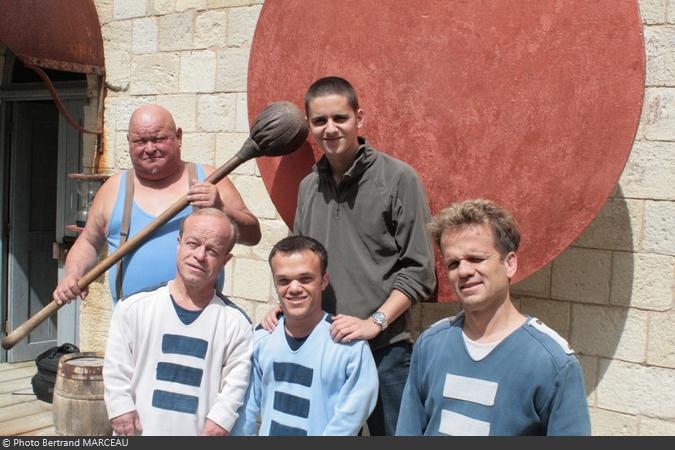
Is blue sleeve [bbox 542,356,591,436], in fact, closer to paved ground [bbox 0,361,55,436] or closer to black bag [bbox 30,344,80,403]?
paved ground [bbox 0,361,55,436]

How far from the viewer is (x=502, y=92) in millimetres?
2352

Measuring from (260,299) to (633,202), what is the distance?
1980mm

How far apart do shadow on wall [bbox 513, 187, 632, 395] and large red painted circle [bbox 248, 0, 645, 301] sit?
0.54 meters

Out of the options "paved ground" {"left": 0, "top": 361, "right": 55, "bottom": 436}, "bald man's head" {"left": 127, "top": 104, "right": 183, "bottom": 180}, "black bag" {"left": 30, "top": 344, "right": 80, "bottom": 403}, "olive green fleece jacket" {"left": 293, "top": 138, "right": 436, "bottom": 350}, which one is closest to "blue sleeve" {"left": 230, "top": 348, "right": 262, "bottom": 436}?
"olive green fleece jacket" {"left": 293, "top": 138, "right": 436, "bottom": 350}

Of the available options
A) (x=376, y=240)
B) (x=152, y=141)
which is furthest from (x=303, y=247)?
(x=152, y=141)

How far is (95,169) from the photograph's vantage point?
4512mm

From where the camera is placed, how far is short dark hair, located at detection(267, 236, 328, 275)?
6.66ft

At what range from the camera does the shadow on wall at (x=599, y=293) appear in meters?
2.74

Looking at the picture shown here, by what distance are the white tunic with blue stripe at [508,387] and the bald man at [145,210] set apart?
1.14 metres

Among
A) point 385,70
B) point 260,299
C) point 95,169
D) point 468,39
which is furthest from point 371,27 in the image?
point 95,169

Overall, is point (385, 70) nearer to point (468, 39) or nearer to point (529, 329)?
point (468, 39)

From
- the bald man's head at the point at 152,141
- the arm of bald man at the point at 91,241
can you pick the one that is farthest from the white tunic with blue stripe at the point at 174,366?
the bald man's head at the point at 152,141

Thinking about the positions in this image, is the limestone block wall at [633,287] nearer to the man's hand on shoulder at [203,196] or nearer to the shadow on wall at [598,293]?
the shadow on wall at [598,293]

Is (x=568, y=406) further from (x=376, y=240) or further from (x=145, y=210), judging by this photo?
(x=145, y=210)
